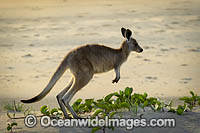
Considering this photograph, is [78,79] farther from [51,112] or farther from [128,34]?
[128,34]

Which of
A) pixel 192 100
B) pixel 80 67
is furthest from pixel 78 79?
pixel 192 100

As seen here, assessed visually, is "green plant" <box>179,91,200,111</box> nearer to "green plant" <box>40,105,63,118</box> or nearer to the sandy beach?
the sandy beach

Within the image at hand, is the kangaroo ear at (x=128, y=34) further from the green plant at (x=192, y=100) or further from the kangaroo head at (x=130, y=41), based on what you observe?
the green plant at (x=192, y=100)

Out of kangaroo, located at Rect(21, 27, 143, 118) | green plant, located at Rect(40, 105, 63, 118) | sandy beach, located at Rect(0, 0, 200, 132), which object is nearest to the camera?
kangaroo, located at Rect(21, 27, 143, 118)

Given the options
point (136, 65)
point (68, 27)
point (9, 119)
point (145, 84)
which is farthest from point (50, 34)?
point (9, 119)

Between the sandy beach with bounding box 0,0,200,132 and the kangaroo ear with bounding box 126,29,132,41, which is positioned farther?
the sandy beach with bounding box 0,0,200,132

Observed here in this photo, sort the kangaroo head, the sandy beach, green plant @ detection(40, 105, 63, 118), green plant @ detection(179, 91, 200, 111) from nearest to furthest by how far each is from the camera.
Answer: green plant @ detection(40, 105, 63, 118) < green plant @ detection(179, 91, 200, 111) < the kangaroo head < the sandy beach

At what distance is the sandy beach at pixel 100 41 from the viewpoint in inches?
391

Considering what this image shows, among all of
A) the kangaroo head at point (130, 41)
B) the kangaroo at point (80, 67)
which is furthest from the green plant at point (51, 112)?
the kangaroo head at point (130, 41)

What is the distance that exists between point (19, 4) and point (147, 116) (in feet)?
43.7

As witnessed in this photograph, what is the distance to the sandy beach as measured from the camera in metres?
9.92

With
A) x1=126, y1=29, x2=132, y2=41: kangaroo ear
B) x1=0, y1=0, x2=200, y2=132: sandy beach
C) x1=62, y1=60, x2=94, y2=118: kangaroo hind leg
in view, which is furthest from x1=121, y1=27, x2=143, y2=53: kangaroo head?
x1=0, y1=0, x2=200, y2=132: sandy beach

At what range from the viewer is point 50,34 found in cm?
1459

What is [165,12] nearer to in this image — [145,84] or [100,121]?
[145,84]
